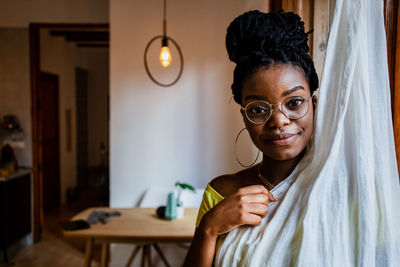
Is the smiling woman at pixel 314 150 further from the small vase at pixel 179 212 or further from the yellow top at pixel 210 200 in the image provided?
the small vase at pixel 179 212

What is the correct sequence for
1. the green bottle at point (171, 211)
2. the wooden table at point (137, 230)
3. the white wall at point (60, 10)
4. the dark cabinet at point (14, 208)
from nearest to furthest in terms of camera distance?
the wooden table at point (137, 230), the green bottle at point (171, 211), the dark cabinet at point (14, 208), the white wall at point (60, 10)

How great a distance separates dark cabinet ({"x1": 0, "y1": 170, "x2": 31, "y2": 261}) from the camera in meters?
3.41

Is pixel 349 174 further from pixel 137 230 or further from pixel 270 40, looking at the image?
pixel 137 230

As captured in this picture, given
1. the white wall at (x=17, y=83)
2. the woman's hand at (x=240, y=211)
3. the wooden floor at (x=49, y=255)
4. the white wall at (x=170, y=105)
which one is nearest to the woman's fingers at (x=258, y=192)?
the woman's hand at (x=240, y=211)

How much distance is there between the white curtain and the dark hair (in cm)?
8

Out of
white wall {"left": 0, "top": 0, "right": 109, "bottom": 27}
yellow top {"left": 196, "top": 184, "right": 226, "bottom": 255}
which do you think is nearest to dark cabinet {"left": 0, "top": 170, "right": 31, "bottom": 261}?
white wall {"left": 0, "top": 0, "right": 109, "bottom": 27}

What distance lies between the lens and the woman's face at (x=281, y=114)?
2.26 feet

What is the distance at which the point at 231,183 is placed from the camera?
0.90 metres

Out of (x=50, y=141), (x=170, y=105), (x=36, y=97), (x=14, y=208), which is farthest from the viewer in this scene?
(x=50, y=141)

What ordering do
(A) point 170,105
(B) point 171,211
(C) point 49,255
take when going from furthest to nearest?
(C) point 49,255, (A) point 170,105, (B) point 171,211

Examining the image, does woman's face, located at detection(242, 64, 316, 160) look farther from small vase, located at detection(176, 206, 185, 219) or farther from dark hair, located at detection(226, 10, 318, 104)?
small vase, located at detection(176, 206, 185, 219)

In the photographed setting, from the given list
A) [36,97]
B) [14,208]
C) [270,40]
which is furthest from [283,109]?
[36,97]

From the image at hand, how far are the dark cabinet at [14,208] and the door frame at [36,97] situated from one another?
9cm

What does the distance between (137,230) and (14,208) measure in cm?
Result: 215
